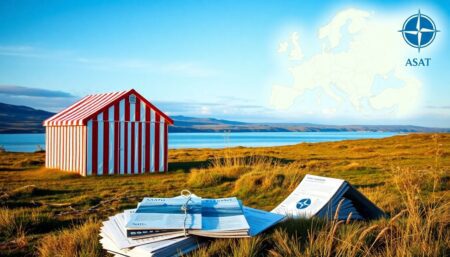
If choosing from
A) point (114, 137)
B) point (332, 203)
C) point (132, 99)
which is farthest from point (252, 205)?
point (132, 99)

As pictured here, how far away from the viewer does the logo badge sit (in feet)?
17.8

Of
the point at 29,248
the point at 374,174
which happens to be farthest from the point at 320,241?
the point at 374,174

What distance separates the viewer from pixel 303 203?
18.1 ft

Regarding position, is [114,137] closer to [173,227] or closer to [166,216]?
[166,216]

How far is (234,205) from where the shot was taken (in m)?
4.00

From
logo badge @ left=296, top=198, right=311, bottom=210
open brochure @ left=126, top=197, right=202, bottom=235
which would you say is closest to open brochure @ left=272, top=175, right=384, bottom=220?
logo badge @ left=296, top=198, right=311, bottom=210

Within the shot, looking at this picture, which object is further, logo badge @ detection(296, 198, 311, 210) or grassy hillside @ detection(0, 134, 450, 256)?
logo badge @ detection(296, 198, 311, 210)

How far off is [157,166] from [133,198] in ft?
25.6

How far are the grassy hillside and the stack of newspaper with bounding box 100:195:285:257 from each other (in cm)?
14

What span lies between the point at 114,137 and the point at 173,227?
13332mm

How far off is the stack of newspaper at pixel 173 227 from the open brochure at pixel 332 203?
4.22ft

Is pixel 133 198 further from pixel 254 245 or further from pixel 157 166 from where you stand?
pixel 157 166

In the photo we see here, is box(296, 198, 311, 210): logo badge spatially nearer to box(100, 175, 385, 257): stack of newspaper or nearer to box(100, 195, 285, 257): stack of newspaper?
box(100, 175, 385, 257): stack of newspaper

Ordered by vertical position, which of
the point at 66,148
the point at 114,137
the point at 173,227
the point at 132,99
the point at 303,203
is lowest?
the point at 66,148
